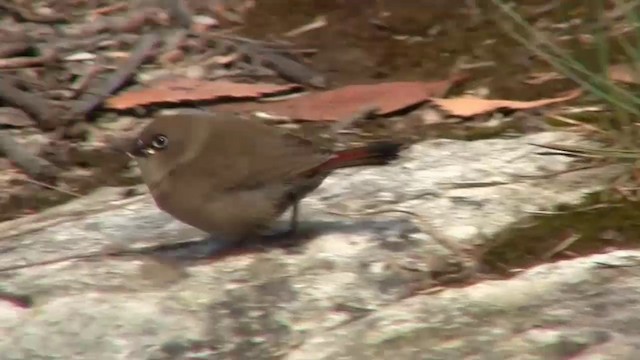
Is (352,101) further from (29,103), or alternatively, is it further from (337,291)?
(337,291)

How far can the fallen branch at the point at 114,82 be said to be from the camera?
11.0ft

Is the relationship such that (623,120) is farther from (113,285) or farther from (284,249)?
(113,285)

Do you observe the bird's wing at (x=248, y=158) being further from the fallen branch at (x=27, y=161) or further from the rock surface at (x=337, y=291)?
the fallen branch at (x=27, y=161)

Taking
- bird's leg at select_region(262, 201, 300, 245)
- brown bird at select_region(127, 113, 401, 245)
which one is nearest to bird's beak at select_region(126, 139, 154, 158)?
brown bird at select_region(127, 113, 401, 245)

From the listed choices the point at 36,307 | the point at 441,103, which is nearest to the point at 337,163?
the point at 36,307

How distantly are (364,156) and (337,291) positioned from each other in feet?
1.04

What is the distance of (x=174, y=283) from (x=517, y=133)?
44.0 inches

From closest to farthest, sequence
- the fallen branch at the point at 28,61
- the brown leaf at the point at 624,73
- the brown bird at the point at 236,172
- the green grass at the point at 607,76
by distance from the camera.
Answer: the brown bird at the point at 236,172, the green grass at the point at 607,76, the brown leaf at the point at 624,73, the fallen branch at the point at 28,61

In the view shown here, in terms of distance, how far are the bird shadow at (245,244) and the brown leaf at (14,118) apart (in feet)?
2.98

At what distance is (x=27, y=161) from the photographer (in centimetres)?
302

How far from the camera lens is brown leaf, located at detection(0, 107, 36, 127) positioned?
3.26 metres

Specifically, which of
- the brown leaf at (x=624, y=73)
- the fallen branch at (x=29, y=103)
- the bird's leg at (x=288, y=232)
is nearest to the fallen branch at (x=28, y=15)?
the fallen branch at (x=29, y=103)

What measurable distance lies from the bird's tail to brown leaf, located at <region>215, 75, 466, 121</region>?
2.62 feet

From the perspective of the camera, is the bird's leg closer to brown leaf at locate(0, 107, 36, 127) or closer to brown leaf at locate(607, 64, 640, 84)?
brown leaf at locate(607, 64, 640, 84)
